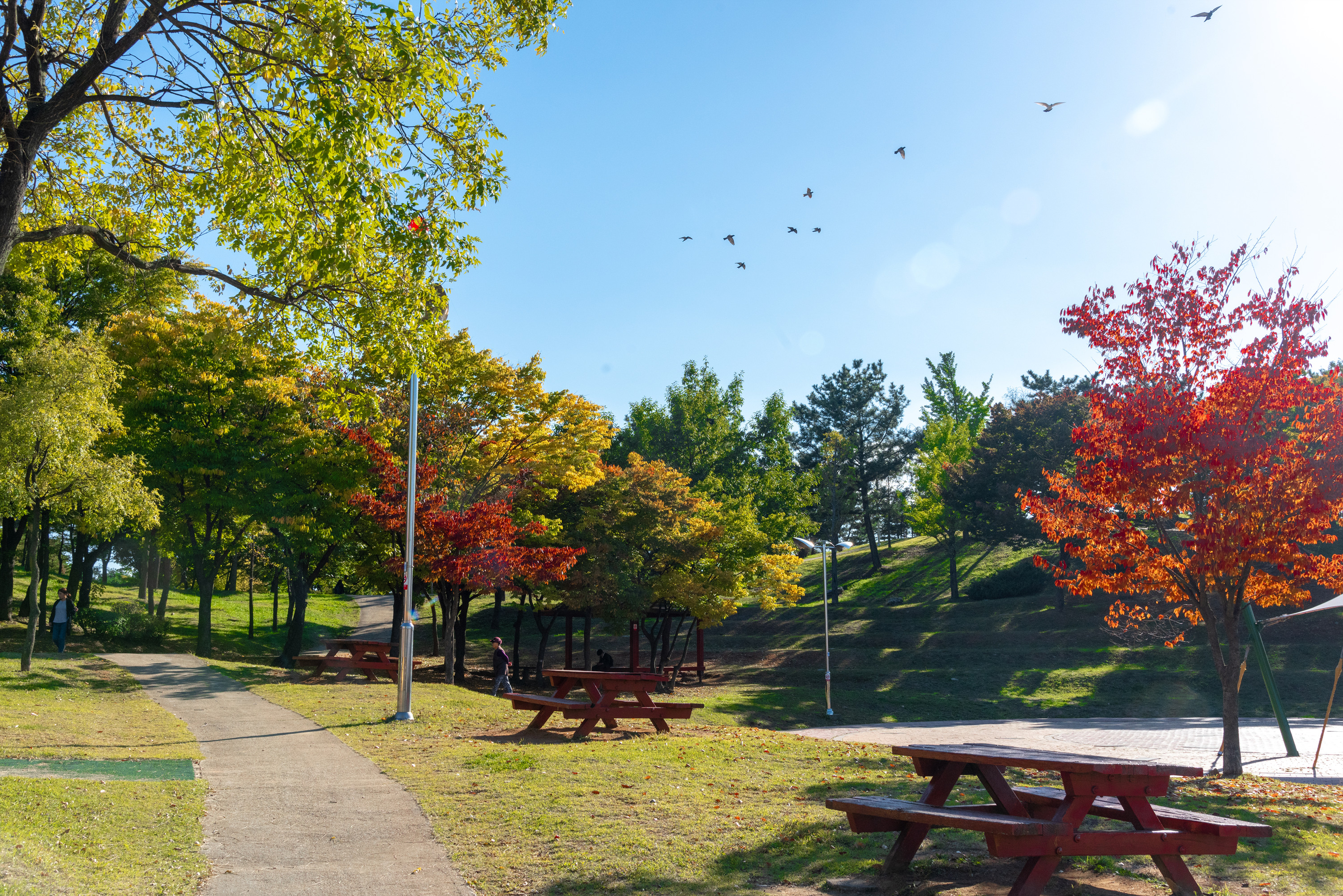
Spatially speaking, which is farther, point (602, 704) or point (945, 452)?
point (945, 452)

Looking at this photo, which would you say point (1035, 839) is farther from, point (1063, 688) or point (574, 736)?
point (1063, 688)

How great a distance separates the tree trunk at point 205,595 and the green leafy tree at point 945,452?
33.7 metres

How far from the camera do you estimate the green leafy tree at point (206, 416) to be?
23.4 metres

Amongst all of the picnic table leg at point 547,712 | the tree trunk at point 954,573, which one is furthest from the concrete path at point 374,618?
the tree trunk at point 954,573

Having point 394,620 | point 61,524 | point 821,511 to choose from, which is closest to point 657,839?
→ point 394,620

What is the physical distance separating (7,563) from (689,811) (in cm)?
3180

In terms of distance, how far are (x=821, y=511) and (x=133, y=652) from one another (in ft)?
127

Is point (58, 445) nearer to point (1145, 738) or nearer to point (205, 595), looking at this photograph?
point (205, 595)

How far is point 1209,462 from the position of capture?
447 inches

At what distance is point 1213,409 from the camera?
38.3 feet

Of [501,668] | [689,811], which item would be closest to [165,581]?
[501,668]

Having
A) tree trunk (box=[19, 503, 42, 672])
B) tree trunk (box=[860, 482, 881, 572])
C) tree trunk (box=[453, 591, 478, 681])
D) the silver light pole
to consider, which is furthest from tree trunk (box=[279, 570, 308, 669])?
tree trunk (box=[860, 482, 881, 572])

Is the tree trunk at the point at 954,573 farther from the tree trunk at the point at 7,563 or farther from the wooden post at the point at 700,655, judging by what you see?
the tree trunk at the point at 7,563

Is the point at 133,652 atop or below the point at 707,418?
below
